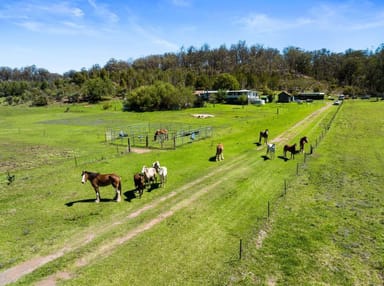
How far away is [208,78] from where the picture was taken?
10856cm

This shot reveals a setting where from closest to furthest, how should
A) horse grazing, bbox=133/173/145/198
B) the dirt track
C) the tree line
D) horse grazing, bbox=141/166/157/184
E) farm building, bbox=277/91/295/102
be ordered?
the dirt track → horse grazing, bbox=133/173/145/198 → horse grazing, bbox=141/166/157/184 → the tree line → farm building, bbox=277/91/295/102

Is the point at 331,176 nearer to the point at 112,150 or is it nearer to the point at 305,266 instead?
the point at 305,266

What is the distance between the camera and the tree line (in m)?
76.2

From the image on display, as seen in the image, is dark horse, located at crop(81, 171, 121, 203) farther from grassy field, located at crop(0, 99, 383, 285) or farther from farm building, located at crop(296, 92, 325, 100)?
farm building, located at crop(296, 92, 325, 100)

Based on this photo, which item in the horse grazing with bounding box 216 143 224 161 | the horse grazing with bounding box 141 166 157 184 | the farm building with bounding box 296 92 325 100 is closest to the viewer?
the horse grazing with bounding box 141 166 157 184

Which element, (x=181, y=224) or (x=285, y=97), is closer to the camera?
(x=181, y=224)

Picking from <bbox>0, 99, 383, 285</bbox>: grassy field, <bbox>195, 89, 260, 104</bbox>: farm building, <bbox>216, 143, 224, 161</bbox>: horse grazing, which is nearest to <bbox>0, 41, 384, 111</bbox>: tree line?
<bbox>195, 89, 260, 104</bbox>: farm building

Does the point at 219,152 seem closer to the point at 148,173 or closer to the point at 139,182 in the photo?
the point at 148,173

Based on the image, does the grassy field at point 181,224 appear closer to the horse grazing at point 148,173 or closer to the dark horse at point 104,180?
the dark horse at point 104,180

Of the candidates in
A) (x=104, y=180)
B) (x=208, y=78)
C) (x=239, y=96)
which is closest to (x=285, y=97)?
(x=239, y=96)

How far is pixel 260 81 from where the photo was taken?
115812mm

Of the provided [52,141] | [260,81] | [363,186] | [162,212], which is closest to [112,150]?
[52,141]

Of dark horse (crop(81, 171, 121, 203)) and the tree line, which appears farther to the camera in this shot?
the tree line

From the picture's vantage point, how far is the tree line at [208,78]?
76.2 metres
